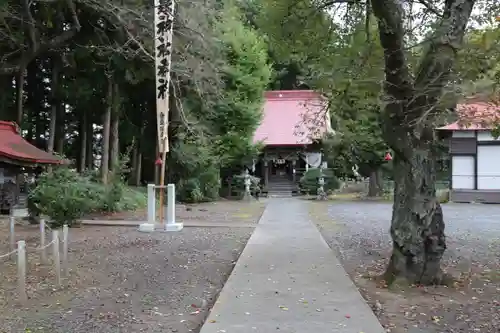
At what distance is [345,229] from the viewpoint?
14.9m

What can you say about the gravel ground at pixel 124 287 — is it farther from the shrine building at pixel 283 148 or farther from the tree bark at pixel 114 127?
the shrine building at pixel 283 148

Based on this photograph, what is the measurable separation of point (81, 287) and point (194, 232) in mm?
6829

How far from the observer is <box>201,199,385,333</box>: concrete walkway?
539 centimetres

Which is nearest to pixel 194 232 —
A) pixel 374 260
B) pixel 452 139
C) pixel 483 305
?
pixel 374 260

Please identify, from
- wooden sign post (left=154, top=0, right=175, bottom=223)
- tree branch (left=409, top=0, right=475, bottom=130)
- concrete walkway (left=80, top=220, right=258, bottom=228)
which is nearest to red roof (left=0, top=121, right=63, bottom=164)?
concrete walkway (left=80, top=220, right=258, bottom=228)

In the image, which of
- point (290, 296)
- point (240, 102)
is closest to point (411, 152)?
point (290, 296)

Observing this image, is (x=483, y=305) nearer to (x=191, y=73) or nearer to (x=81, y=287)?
(x=81, y=287)

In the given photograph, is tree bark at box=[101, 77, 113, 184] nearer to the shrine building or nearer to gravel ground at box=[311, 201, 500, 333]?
gravel ground at box=[311, 201, 500, 333]

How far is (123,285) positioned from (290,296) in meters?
2.46

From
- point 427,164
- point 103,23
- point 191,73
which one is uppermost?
point 103,23

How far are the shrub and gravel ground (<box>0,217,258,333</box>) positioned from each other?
63.3ft

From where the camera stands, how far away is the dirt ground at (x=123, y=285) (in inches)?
222

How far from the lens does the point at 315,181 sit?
31.3 meters

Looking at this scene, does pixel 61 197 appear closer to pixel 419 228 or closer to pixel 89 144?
pixel 419 228
